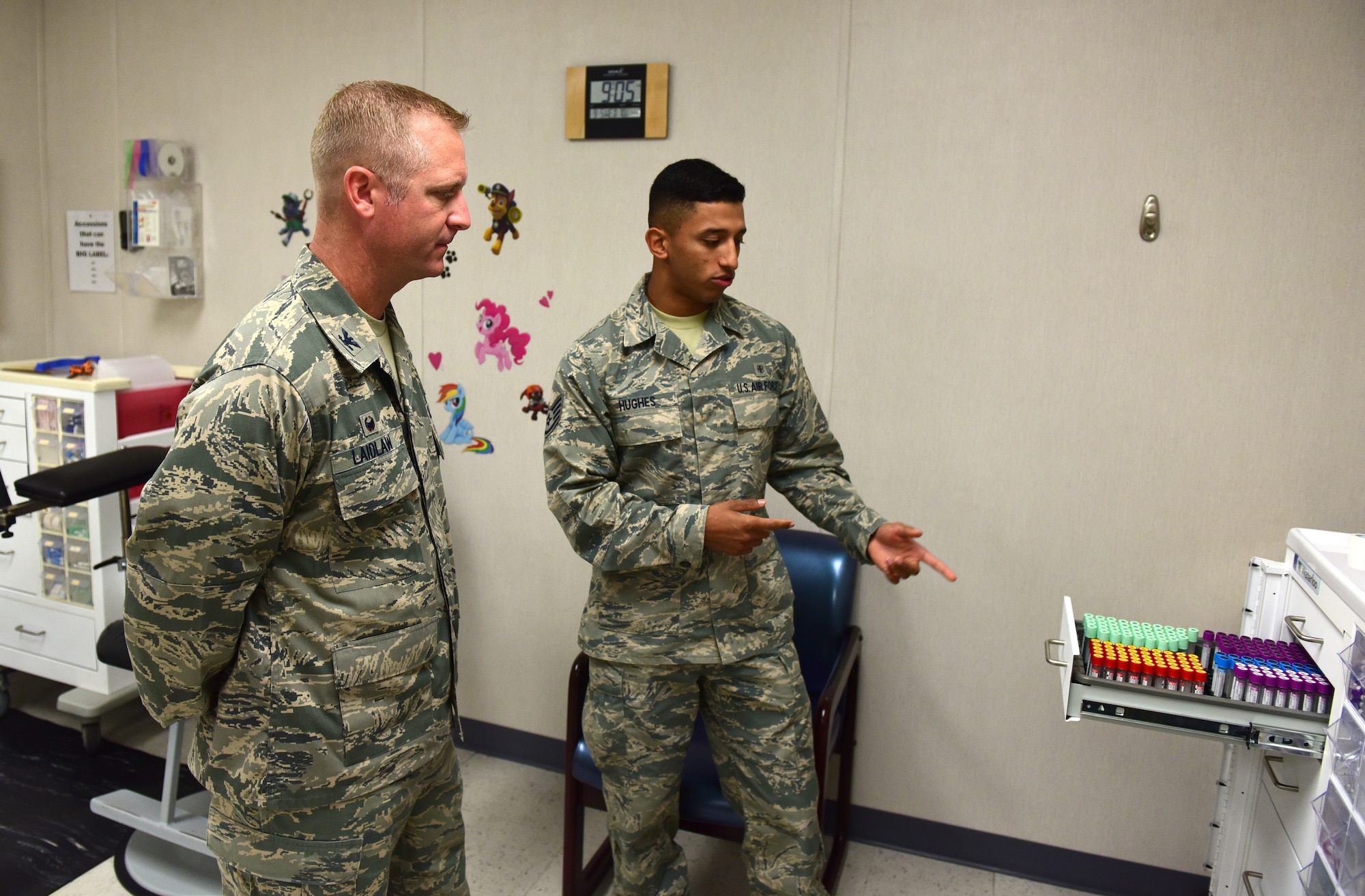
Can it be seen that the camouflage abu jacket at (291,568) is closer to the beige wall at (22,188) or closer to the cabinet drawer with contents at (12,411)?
the cabinet drawer with contents at (12,411)

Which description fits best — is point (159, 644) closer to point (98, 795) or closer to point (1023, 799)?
point (98, 795)

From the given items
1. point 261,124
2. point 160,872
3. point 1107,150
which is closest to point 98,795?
point 160,872

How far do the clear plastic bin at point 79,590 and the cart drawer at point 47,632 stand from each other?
43 mm

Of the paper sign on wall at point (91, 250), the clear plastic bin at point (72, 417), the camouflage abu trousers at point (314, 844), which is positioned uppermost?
the paper sign on wall at point (91, 250)

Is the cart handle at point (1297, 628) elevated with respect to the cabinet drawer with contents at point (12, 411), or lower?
lower

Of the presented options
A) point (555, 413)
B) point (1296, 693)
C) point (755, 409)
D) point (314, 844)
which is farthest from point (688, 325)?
point (1296, 693)

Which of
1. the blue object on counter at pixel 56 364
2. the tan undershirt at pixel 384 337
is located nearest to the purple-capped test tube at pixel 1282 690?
the tan undershirt at pixel 384 337

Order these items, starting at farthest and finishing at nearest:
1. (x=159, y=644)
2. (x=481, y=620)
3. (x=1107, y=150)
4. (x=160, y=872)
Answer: (x=481, y=620)
(x=160, y=872)
(x=1107, y=150)
(x=159, y=644)

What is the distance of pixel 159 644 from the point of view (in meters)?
1.25

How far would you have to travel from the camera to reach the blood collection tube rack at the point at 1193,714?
1.55 metres

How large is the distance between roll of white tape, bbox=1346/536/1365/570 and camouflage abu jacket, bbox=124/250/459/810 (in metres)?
1.66

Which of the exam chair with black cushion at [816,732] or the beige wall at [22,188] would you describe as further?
the beige wall at [22,188]

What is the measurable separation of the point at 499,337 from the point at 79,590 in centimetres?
158

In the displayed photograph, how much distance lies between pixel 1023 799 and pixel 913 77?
1926 mm
